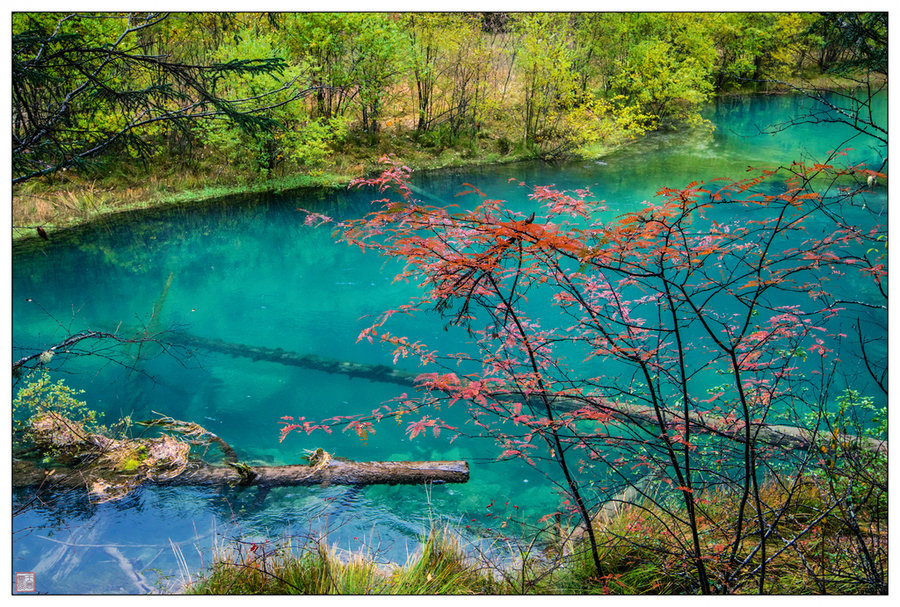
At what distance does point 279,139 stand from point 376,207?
2688 millimetres

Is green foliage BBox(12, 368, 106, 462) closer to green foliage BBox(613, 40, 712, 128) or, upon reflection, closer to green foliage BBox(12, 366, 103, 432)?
green foliage BBox(12, 366, 103, 432)

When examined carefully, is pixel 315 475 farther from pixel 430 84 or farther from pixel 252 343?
pixel 430 84

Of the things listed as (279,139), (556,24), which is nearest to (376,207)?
(279,139)

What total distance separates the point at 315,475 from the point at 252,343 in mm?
3123

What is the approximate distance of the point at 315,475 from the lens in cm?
475

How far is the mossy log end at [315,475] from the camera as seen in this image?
4730 millimetres

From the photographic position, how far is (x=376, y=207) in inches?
516

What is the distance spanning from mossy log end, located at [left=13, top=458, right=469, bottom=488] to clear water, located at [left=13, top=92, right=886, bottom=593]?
3.7 inches

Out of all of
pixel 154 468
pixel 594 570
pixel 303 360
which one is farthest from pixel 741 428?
pixel 303 360

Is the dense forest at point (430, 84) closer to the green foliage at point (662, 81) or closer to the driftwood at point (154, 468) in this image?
the green foliage at point (662, 81)

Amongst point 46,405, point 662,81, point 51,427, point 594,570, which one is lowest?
point 51,427

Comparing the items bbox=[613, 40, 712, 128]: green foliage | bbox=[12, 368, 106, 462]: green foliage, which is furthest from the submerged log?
bbox=[613, 40, 712, 128]: green foliage

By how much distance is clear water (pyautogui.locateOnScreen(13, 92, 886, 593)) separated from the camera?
4215mm

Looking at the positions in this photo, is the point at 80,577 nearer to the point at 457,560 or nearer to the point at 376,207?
the point at 457,560
